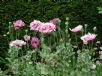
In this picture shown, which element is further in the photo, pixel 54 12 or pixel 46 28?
pixel 54 12

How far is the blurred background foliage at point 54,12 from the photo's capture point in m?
7.23

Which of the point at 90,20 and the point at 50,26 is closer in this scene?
the point at 50,26

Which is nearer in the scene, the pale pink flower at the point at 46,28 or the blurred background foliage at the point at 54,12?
the pale pink flower at the point at 46,28

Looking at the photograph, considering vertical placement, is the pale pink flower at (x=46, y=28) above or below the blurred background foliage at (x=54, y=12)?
above

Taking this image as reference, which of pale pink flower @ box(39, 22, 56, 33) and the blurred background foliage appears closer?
pale pink flower @ box(39, 22, 56, 33)

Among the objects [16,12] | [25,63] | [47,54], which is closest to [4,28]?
[16,12]

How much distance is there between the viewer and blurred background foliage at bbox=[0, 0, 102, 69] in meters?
7.23

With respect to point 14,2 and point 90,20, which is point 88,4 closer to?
point 90,20

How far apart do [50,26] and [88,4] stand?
3726mm

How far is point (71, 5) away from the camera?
26.0 feet

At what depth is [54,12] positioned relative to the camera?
766 centimetres

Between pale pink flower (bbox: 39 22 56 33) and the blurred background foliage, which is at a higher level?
pale pink flower (bbox: 39 22 56 33)

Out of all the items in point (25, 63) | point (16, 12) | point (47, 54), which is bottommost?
point (16, 12)

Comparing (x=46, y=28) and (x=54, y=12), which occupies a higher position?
(x=46, y=28)
